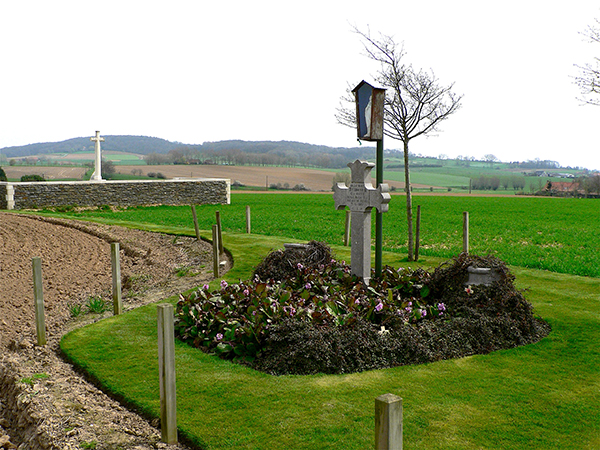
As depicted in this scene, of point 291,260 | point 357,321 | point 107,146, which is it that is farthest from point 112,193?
point 107,146

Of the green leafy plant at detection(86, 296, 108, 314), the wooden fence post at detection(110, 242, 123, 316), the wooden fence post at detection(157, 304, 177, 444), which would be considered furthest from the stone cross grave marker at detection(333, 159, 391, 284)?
the wooden fence post at detection(157, 304, 177, 444)

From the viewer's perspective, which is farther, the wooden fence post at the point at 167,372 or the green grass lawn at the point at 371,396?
the green grass lawn at the point at 371,396

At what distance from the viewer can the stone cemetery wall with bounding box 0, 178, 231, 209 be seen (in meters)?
31.8

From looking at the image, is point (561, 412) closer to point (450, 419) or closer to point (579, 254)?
point (450, 419)

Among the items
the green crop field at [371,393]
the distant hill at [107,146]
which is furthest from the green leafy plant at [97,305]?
the distant hill at [107,146]

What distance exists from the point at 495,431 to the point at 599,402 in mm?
1491

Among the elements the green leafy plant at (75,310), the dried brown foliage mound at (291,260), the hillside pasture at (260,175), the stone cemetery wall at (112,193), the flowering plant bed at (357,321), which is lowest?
the green leafy plant at (75,310)

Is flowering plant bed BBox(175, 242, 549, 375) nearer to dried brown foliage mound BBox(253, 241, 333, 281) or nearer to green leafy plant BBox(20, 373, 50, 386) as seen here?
dried brown foliage mound BBox(253, 241, 333, 281)

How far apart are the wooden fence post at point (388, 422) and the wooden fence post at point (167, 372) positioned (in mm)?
2231

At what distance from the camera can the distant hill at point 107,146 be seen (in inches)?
6176

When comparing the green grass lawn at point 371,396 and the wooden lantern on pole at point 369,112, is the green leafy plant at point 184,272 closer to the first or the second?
the green grass lawn at point 371,396

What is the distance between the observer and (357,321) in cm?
725

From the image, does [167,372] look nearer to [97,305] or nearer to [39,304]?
[39,304]

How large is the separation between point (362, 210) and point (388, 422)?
260 inches
